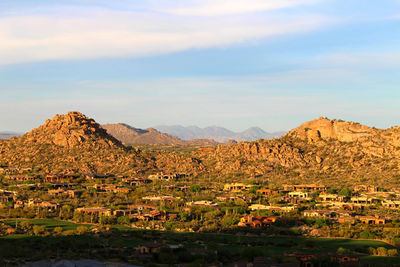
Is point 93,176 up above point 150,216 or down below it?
above

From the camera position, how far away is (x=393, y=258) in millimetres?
64688

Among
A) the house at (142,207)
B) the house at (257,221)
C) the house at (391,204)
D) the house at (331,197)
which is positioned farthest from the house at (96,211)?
the house at (391,204)

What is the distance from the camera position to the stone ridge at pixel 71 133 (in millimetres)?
154625

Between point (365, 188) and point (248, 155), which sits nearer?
point (365, 188)

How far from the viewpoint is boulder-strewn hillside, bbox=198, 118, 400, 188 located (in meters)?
136

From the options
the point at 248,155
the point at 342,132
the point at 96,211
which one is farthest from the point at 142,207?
the point at 342,132

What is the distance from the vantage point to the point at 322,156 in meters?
149

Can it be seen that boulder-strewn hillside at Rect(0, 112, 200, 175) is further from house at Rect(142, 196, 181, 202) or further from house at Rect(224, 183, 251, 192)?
house at Rect(142, 196, 181, 202)

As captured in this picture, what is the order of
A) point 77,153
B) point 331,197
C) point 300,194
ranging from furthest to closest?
point 77,153 → point 300,194 → point 331,197

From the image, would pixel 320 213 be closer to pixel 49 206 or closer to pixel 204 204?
pixel 204 204

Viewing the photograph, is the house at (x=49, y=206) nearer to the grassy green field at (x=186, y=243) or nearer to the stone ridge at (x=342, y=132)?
the grassy green field at (x=186, y=243)

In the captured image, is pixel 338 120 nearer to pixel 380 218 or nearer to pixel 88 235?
pixel 380 218

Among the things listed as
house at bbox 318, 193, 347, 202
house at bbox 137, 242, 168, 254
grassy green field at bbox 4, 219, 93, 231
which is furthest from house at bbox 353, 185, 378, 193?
house at bbox 137, 242, 168, 254

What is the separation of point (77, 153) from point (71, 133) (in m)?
8.98
